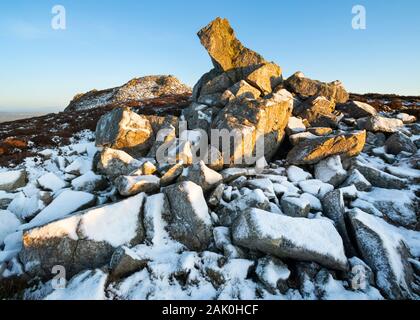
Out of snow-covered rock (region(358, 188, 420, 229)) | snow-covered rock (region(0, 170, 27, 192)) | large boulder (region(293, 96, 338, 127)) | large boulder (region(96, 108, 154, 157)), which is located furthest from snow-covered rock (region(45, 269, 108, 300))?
large boulder (region(293, 96, 338, 127))

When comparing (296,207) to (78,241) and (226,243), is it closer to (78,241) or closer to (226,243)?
(226,243)

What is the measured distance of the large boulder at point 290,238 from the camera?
8.14 metres

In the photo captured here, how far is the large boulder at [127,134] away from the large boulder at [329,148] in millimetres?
8652

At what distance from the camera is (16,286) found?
7.65 m

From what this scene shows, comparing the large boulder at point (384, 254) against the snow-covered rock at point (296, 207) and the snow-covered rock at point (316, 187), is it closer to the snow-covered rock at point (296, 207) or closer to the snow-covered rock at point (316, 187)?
the snow-covered rock at point (296, 207)

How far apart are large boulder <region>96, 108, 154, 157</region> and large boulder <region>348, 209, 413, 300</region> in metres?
11.4

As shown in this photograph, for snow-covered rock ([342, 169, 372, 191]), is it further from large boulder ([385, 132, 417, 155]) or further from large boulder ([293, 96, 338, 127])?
large boulder ([293, 96, 338, 127])

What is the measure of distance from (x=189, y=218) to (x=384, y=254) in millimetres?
6390

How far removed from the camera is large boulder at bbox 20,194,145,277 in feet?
27.1

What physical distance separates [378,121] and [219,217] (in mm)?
14035

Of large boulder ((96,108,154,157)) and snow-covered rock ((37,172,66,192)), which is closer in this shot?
snow-covered rock ((37,172,66,192))

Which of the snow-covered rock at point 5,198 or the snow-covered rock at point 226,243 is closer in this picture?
the snow-covered rock at point 226,243

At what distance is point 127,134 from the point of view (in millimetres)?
15242

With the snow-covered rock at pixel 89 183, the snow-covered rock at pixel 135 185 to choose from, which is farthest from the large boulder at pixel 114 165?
the snow-covered rock at pixel 135 185
